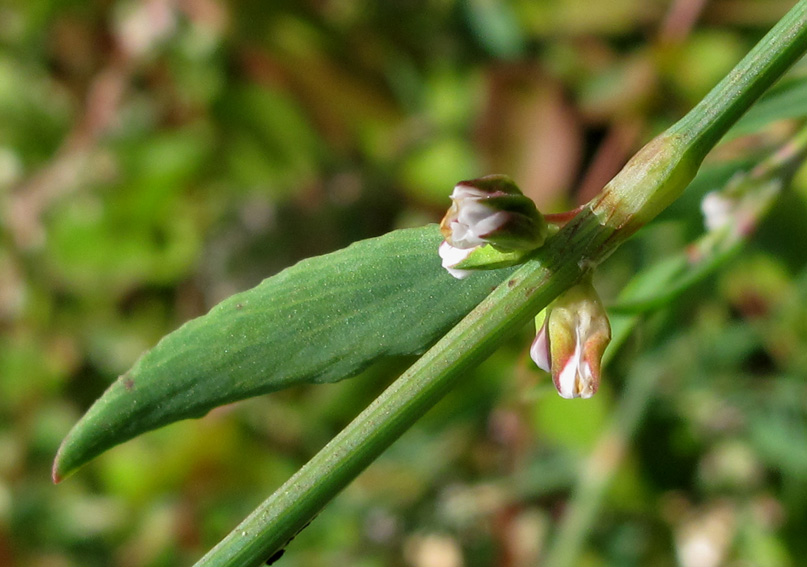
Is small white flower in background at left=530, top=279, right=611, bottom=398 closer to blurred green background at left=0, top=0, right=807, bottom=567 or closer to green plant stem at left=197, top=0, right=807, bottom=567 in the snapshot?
green plant stem at left=197, top=0, right=807, bottom=567

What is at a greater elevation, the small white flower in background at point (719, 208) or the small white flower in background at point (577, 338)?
the small white flower in background at point (719, 208)

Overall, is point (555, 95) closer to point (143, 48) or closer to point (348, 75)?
point (348, 75)

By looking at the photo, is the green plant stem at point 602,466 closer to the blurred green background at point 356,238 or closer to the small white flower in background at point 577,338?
the blurred green background at point 356,238

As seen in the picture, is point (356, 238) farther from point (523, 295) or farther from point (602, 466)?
point (523, 295)

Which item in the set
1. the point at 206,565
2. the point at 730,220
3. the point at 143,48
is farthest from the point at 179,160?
the point at 206,565

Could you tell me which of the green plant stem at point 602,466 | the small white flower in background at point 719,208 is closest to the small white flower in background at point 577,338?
the small white flower in background at point 719,208
